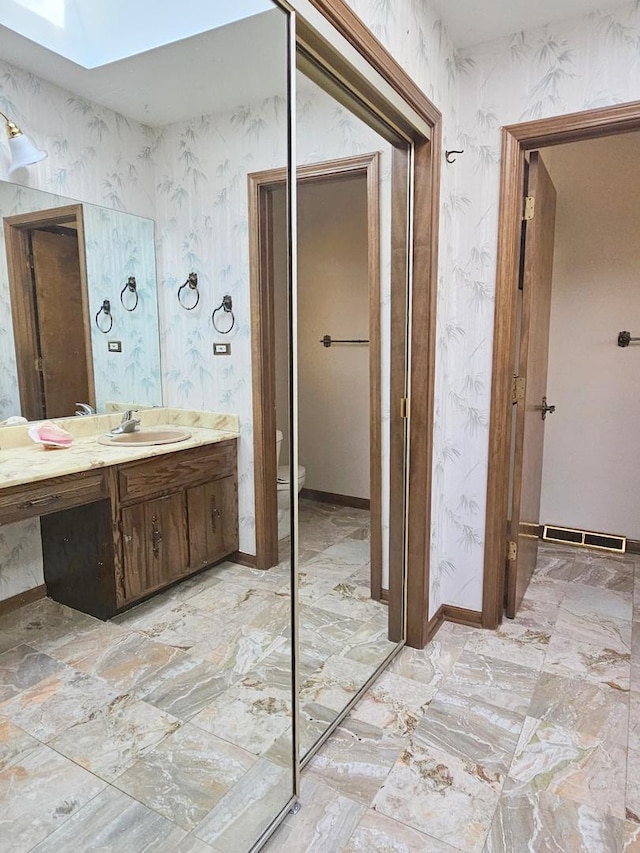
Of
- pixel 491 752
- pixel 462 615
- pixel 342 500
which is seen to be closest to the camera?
pixel 491 752

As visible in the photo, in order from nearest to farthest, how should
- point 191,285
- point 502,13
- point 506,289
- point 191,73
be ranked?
point 191,73
point 191,285
point 502,13
point 506,289

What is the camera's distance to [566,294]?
331 cm

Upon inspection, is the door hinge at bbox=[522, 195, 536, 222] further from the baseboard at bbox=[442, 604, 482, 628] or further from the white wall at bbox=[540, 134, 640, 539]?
the baseboard at bbox=[442, 604, 482, 628]

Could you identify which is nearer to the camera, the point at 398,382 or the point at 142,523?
the point at 142,523

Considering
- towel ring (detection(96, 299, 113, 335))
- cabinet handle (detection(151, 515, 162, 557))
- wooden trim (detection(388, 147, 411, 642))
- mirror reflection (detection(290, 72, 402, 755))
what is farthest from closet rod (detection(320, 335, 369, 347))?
cabinet handle (detection(151, 515, 162, 557))

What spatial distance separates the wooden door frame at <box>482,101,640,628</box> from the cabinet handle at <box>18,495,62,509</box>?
5.54ft

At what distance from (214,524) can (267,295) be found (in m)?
0.75

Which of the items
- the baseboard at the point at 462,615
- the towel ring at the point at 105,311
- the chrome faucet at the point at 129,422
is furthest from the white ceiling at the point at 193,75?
the baseboard at the point at 462,615

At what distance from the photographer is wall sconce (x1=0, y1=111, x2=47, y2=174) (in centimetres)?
123

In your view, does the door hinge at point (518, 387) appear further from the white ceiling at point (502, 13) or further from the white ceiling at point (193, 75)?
the white ceiling at point (193, 75)

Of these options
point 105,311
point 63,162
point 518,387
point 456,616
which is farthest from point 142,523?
point 518,387

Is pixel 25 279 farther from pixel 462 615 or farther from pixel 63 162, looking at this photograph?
pixel 462 615

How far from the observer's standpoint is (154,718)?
1502 millimetres

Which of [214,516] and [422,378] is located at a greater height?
[422,378]
